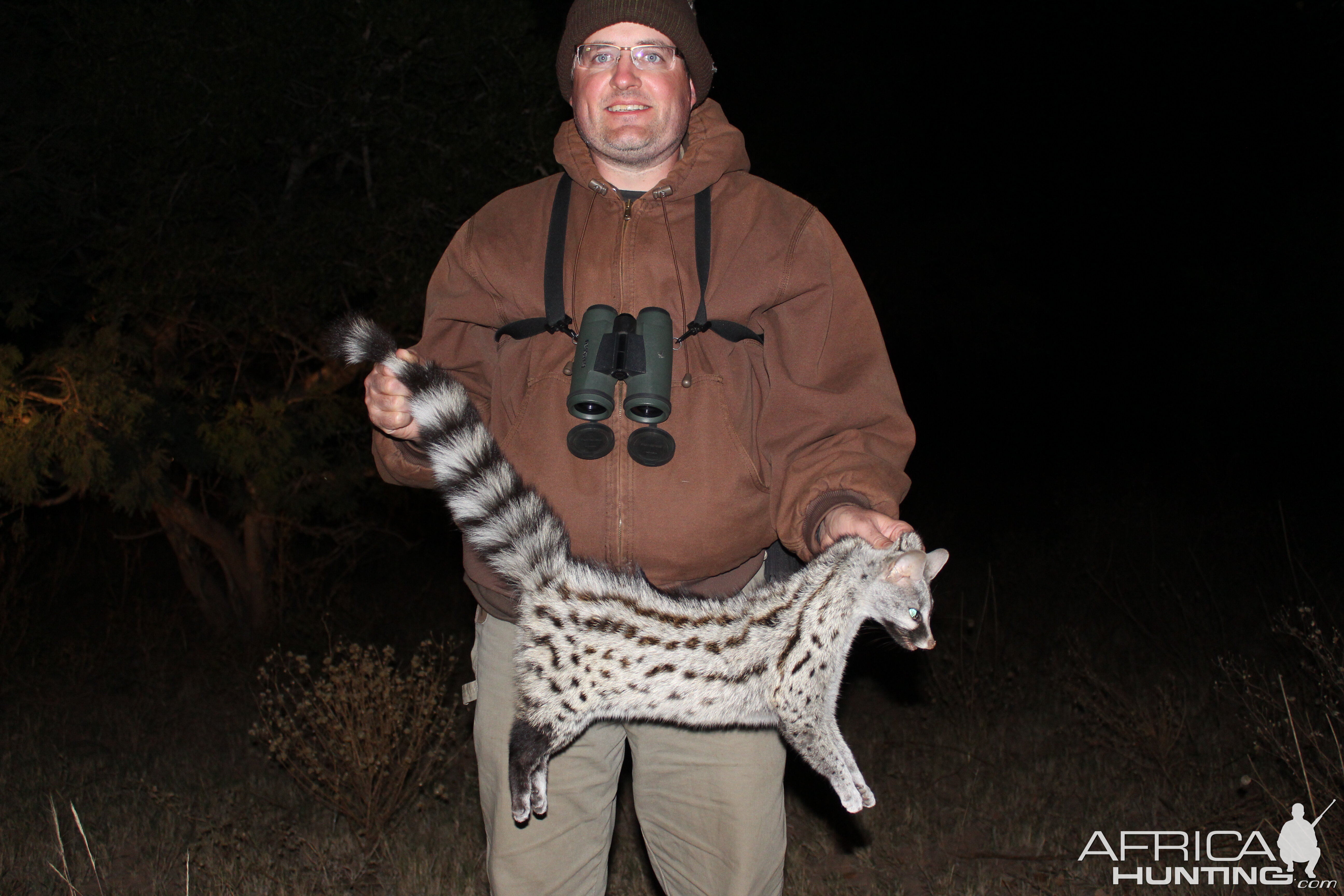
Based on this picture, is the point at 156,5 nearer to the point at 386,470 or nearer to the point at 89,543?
the point at 386,470

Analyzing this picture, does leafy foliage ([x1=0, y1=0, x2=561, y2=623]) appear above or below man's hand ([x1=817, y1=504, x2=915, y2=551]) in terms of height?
above

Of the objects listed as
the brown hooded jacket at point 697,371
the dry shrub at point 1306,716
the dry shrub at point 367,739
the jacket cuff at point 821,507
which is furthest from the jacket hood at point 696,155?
the dry shrub at point 367,739

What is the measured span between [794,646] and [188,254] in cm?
550

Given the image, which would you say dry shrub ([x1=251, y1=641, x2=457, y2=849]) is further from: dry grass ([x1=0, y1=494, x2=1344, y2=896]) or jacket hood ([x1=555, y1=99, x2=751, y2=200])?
jacket hood ([x1=555, y1=99, x2=751, y2=200])

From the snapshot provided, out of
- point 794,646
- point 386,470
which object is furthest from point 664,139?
point 794,646

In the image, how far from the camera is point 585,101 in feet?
9.46

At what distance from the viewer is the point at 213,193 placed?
6832 mm

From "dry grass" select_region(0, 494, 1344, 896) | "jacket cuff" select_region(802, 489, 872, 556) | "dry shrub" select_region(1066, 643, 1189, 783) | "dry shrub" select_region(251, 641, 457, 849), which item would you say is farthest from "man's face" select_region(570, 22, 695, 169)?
"dry shrub" select_region(1066, 643, 1189, 783)

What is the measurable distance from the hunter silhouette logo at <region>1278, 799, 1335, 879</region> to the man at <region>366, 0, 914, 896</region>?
291cm

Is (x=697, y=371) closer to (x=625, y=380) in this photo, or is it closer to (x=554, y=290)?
(x=625, y=380)

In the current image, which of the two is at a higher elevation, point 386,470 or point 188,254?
point 188,254

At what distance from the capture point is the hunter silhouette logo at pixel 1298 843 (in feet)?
15.1

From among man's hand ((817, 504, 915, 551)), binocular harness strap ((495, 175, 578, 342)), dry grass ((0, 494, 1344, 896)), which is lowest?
dry grass ((0, 494, 1344, 896))

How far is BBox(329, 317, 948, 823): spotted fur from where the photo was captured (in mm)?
2541
